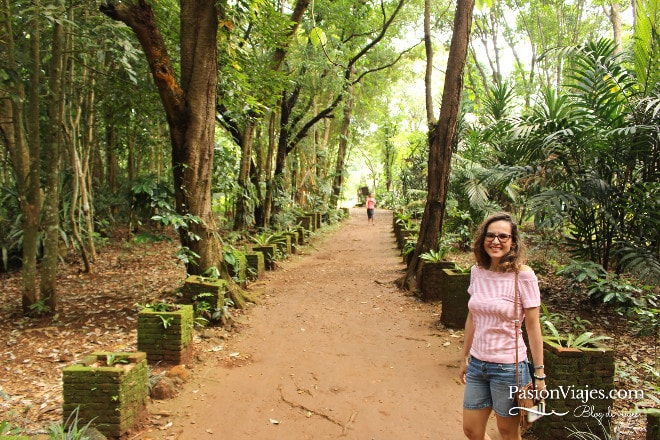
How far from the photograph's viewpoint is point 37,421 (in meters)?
3.51

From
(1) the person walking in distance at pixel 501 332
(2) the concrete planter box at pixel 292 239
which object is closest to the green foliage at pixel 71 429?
(1) the person walking in distance at pixel 501 332

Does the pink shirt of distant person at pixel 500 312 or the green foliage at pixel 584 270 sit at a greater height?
the pink shirt of distant person at pixel 500 312

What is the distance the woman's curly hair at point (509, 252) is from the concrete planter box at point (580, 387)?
115cm

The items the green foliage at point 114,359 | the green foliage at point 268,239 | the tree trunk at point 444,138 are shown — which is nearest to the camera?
the green foliage at point 114,359

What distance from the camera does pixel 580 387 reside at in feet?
10.5

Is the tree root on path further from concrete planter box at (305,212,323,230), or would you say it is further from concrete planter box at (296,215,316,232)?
concrete planter box at (305,212,323,230)

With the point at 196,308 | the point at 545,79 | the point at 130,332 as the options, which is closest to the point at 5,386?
the point at 130,332

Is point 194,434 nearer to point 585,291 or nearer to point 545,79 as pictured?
point 585,291

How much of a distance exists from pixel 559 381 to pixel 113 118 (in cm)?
825

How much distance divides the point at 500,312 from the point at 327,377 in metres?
2.53

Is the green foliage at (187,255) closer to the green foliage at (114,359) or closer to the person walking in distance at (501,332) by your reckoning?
the green foliage at (114,359)

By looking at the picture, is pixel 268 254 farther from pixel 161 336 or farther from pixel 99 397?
pixel 99 397

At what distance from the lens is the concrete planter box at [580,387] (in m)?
3.18

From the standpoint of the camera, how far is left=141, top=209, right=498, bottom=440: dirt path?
3570 mm
